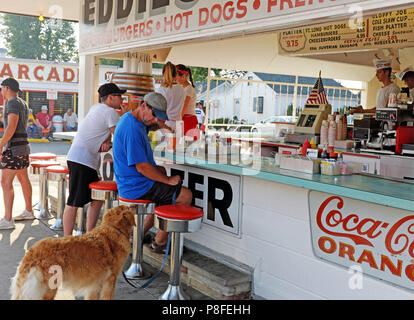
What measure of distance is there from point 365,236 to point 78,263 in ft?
6.47

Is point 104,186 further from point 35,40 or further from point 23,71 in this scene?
point 35,40

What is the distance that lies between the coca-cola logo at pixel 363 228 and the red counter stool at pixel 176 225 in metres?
0.97

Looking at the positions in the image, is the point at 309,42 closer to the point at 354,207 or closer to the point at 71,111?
the point at 354,207

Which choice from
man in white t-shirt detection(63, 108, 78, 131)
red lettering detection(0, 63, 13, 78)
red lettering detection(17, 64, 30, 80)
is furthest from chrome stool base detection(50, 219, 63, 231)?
man in white t-shirt detection(63, 108, 78, 131)

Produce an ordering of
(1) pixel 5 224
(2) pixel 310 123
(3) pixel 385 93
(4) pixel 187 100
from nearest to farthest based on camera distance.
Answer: (1) pixel 5 224, (4) pixel 187 100, (3) pixel 385 93, (2) pixel 310 123

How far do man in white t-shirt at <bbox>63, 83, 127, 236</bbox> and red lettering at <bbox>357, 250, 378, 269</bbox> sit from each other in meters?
2.81

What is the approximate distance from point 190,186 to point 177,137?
1.98 feet

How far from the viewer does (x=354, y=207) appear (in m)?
3.18

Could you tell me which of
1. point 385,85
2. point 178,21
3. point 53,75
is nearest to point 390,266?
point 178,21

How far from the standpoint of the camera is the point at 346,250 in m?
3.23

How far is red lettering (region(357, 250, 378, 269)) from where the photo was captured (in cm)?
305
